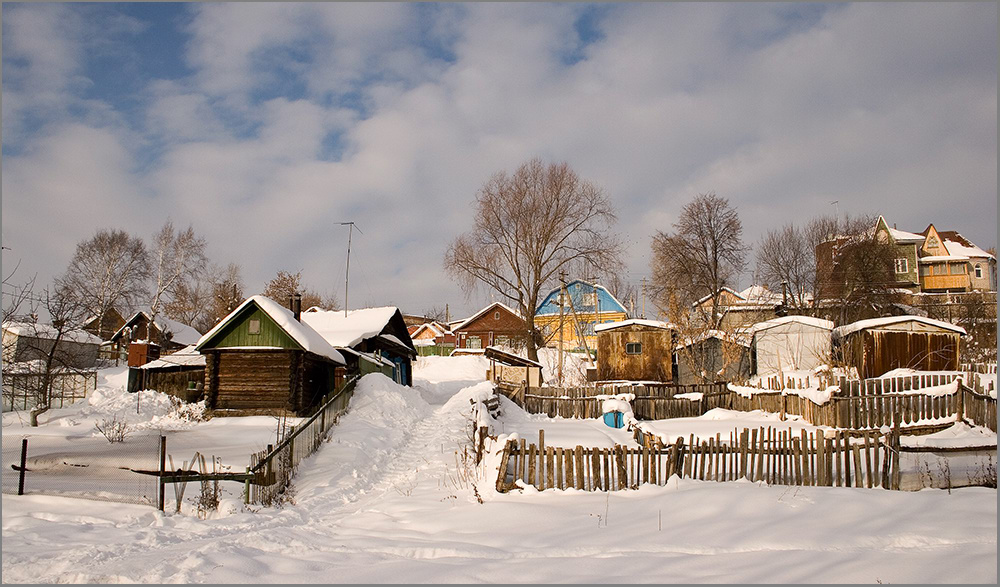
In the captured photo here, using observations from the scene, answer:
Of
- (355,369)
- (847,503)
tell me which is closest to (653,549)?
(847,503)

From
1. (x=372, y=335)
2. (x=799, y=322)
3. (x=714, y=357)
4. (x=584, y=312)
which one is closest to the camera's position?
(x=372, y=335)

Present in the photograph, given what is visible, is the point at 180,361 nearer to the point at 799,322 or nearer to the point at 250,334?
the point at 250,334

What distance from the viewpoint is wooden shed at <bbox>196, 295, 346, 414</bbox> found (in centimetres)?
2375

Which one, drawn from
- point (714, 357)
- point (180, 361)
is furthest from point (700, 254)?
point (180, 361)

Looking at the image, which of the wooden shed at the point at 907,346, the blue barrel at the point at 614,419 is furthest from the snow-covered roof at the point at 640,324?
the blue barrel at the point at 614,419

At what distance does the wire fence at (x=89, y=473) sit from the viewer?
949cm

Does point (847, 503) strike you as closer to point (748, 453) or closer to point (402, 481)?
point (748, 453)

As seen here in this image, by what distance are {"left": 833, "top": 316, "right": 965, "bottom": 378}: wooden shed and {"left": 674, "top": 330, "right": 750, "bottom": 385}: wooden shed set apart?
702 centimetres

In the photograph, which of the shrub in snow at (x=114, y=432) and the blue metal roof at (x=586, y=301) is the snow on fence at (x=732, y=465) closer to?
the shrub in snow at (x=114, y=432)

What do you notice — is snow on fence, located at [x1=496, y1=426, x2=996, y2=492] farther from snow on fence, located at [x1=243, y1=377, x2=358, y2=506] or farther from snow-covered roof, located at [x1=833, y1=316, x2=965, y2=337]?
snow-covered roof, located at [x1=833, y1=316, x2=965, y2=337]

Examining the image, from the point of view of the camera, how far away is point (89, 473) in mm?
10625

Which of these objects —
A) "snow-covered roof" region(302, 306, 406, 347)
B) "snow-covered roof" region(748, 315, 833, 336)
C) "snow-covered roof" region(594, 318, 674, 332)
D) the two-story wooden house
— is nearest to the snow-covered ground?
"snow-covered roof" region(302, 306, 406, 347)

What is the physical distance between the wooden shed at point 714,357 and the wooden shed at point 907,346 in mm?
7023

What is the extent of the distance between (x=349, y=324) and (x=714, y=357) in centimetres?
2227
